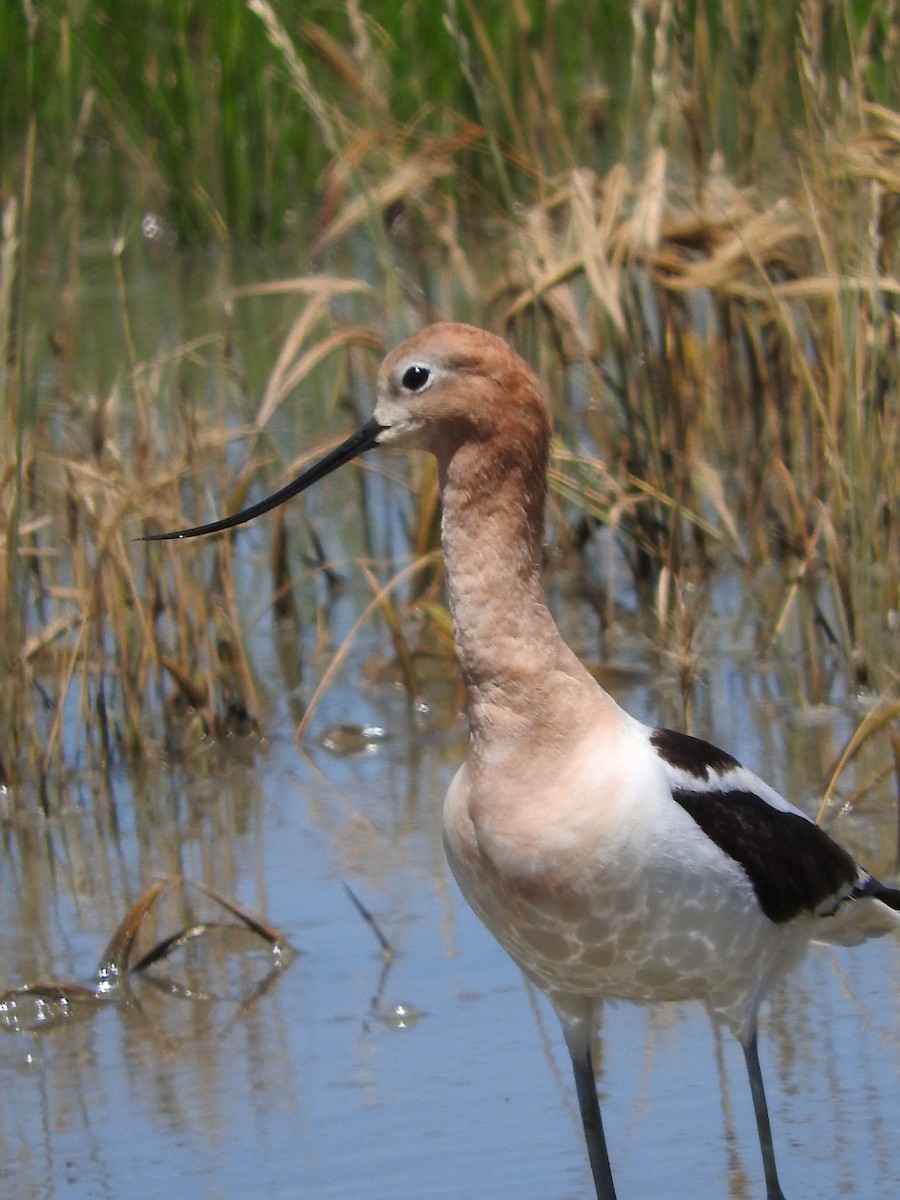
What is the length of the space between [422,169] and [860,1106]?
2.80 meters

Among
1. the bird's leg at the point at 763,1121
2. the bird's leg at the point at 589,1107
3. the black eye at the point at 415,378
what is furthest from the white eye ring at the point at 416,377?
the bird's leg at the point at 763,1121

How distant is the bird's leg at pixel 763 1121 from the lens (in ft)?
10.0

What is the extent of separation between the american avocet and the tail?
0.18 metres

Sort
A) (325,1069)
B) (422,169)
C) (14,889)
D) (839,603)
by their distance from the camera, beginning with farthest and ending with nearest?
1. (422,169)
2. (839,603)
3. (14,889)
4. (325,1069)

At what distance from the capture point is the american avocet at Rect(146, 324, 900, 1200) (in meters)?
2.93

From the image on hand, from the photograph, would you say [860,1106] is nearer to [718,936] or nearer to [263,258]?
[718,936]

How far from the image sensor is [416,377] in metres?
3.09

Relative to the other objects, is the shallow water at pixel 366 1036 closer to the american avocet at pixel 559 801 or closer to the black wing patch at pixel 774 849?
the american avocet at pixel 559 801

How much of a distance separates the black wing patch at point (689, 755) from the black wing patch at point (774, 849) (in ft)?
0.07

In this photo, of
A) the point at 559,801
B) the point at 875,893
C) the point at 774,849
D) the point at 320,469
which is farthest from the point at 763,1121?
the point at 320,469

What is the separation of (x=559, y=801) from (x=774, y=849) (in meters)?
0.44

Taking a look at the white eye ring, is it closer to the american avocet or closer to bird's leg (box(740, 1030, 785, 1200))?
the american avocet

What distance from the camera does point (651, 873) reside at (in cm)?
294

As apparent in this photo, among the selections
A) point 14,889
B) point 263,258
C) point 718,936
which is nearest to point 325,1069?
point 718,936
